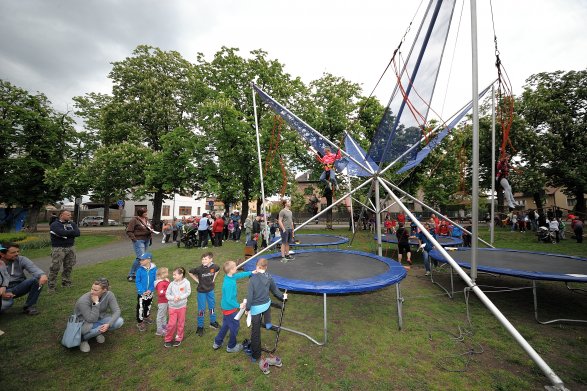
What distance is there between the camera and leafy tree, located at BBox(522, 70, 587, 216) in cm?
1900

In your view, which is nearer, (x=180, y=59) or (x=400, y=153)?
(x=400, y=153)

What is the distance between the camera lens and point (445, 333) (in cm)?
426

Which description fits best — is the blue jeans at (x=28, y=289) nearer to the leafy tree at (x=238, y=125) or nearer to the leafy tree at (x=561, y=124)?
the leafy tree at (x=238, y=125)

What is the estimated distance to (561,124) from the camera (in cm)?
1942

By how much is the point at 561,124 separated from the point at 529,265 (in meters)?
21.9

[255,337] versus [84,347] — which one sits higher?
[255,337]

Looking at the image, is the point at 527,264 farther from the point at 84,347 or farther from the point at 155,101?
the point at 155,101

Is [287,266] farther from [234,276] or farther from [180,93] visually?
[180,93]

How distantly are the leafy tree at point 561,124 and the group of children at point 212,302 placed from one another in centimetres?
2575

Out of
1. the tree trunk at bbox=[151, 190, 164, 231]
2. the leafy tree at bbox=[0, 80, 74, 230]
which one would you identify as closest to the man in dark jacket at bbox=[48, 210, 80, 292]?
the tree trunk at bbox=[151, 190, 164, 231]

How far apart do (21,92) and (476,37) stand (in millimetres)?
29960

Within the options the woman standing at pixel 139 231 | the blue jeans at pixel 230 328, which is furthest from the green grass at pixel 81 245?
the blue jeans at pixel 230 328

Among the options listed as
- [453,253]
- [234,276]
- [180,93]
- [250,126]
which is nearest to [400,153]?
[453,253]

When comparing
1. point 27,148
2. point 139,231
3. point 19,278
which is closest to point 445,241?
point 139,231
